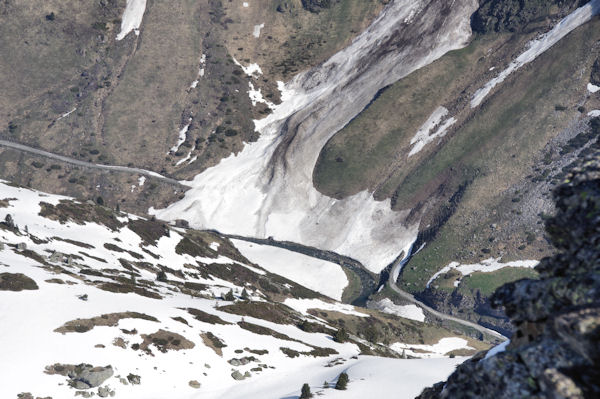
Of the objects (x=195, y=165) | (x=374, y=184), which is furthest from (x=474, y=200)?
(x=195, y=165)

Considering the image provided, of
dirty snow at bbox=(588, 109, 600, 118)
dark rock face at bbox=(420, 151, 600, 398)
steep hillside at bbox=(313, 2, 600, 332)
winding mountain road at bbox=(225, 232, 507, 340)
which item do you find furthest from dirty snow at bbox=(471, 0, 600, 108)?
dark rock face at bbox=(420, 151, 600, 398)

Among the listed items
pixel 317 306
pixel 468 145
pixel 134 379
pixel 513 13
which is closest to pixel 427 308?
pixel 317 306

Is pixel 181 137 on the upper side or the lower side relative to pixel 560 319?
upper

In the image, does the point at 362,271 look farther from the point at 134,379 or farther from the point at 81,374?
the point at 81,374

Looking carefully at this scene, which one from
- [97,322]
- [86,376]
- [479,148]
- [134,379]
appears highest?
[479,148]

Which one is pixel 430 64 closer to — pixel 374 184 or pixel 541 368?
pixel 374 184

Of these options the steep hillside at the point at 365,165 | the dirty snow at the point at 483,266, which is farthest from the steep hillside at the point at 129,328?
the dirty snow at the point at 483,266

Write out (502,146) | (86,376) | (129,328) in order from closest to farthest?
(86,376) < (129,328) < (502,146)
